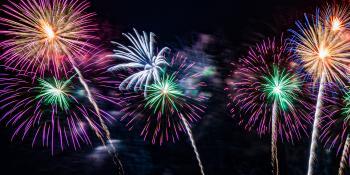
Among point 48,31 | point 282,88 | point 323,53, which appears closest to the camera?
point 48,31

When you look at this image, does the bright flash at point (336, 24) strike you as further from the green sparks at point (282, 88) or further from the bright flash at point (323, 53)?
the green sparks at point (282, 88)

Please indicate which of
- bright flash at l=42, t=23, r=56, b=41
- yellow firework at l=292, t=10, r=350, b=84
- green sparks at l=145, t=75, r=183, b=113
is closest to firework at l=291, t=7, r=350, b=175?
yellow firework at l=292, t=10, r=350, b=84

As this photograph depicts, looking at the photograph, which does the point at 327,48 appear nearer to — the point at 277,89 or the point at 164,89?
the point at 277,89

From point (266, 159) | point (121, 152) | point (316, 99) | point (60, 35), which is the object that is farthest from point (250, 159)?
point (60, 35)

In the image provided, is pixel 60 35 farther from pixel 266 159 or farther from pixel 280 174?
pixel 266 159

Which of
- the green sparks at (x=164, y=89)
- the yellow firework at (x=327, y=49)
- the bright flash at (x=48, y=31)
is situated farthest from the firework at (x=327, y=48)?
the bright flash at (x=48, y=31)

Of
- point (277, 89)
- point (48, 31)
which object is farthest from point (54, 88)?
point (277, 89)

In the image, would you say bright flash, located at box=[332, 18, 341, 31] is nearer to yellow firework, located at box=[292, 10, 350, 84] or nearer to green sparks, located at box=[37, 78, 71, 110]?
yellow firework, located at box=[292, 10, 350, 84]

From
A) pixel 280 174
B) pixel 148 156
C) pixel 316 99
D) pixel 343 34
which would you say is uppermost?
pixel 343 34
